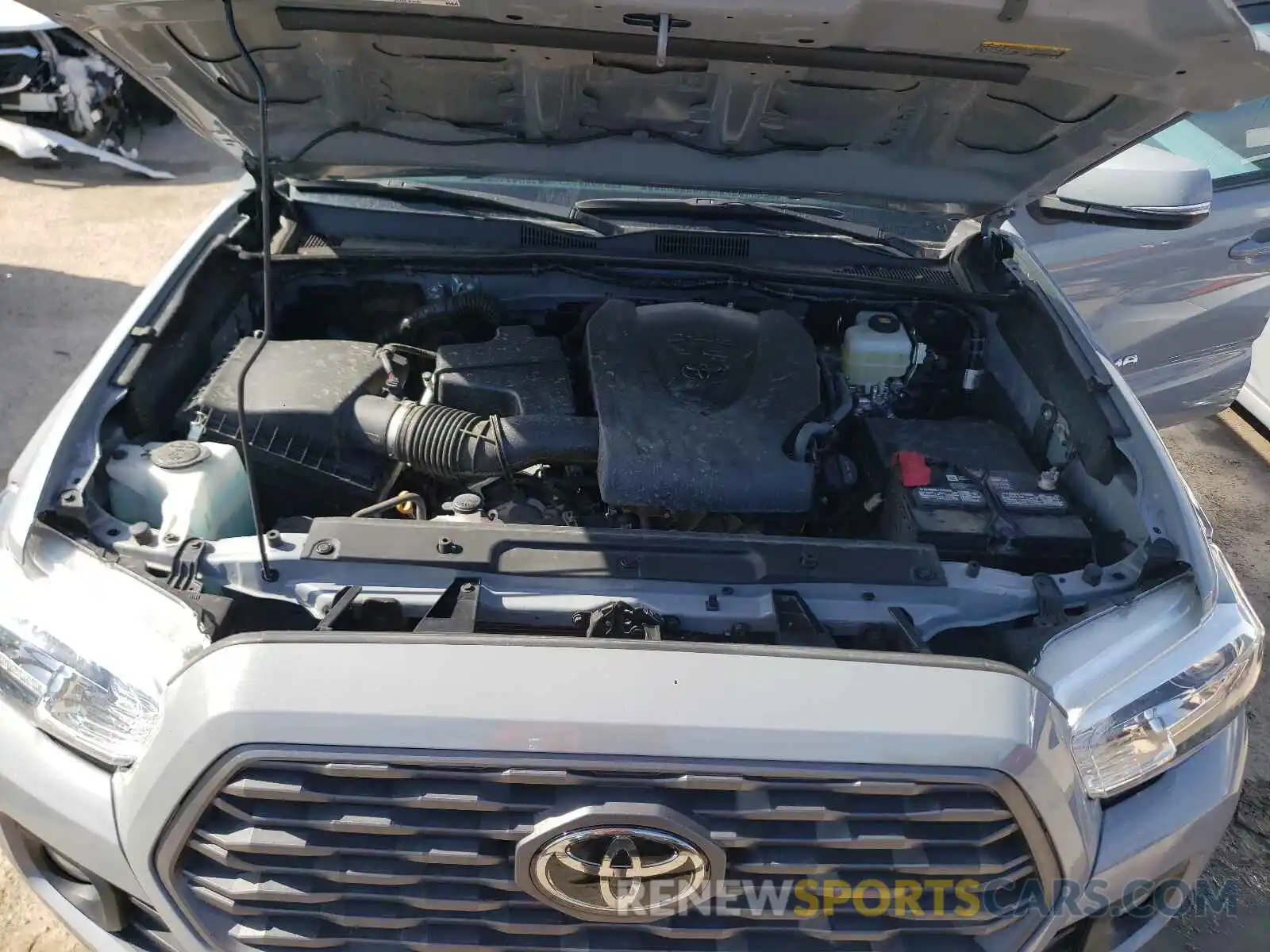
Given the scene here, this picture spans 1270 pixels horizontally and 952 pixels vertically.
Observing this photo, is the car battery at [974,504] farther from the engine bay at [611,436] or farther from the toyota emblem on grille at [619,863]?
the toyota emblem on grille at [619,863]

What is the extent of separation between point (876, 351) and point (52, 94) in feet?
21.6

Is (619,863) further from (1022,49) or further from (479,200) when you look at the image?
(479,200)

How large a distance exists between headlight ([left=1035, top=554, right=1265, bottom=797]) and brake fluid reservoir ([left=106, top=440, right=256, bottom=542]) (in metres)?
1.54

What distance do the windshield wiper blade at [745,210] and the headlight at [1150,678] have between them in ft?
4.15

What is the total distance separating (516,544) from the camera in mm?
1732

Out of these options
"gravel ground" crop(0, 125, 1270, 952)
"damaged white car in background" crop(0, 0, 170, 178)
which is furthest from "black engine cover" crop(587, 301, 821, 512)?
"damaged white car in background" crop(0, 0, 170, 178)

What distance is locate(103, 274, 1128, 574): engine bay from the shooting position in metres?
1.95

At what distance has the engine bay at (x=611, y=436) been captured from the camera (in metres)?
1.95

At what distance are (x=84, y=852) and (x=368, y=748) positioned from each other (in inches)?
22.7

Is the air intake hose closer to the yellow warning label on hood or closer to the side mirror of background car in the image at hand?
the yellow warning label on hood

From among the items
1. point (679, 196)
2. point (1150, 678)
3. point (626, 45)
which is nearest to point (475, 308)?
point (679, 196)

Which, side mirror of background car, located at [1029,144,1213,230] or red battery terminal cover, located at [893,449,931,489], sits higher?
side mirror of background car, located at [1029,144,1213,230]

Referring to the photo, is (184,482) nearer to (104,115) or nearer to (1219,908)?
(1219,908)

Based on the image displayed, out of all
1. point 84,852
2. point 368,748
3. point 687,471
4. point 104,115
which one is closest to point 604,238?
point 687,471
